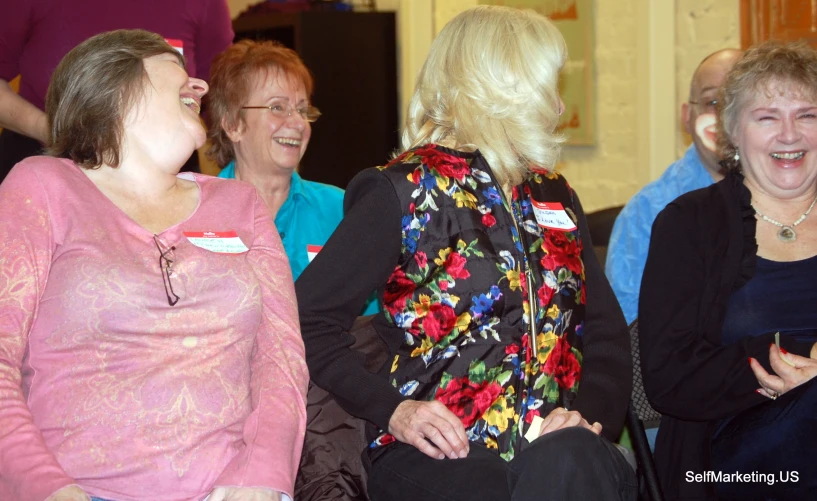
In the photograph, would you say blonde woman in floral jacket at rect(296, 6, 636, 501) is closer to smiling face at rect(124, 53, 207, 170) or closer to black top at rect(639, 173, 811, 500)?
black top at rect(639, 173, 811, 500)

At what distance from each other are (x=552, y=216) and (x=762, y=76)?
2.47 feet

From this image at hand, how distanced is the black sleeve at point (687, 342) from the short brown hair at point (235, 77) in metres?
1.26

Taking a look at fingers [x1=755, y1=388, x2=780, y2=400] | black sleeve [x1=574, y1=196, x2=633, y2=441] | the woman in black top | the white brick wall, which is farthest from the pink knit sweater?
the white brick wall

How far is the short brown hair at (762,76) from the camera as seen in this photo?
2367 mm

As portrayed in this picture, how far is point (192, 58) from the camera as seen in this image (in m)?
Answer: 2.86

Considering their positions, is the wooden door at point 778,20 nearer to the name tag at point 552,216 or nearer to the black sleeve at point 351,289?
the name tag at point 552,216

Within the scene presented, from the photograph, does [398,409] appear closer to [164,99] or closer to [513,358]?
[513,358]

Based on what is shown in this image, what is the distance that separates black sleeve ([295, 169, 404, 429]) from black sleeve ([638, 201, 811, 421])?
712 millimetres

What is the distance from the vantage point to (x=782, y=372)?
6.93 ft

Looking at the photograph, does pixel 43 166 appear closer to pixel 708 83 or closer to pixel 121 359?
pixel 121 359

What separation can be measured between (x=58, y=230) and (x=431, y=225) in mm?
714

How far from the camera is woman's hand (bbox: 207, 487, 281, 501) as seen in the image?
164 centimetres

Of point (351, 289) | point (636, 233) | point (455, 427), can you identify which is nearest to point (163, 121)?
point (351, 289)

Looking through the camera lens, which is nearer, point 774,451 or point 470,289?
point 470,289
